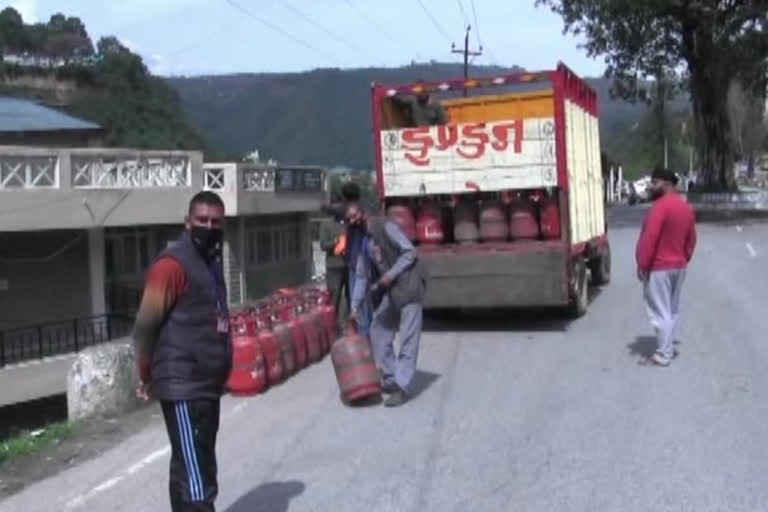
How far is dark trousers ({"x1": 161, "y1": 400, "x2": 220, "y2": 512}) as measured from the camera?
17.8 feet

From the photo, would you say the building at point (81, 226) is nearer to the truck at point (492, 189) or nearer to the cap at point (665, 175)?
the truck at point (492, 189)

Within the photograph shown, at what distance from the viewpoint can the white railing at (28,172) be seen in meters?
21.9

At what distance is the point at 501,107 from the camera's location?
14.4m

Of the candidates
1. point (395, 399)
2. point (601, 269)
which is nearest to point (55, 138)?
point (601, 269)

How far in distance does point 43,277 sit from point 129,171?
314cm

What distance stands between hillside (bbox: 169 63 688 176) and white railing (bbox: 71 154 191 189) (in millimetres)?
102726

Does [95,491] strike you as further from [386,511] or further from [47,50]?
[47,50]

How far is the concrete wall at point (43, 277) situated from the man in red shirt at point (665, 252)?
17049mm

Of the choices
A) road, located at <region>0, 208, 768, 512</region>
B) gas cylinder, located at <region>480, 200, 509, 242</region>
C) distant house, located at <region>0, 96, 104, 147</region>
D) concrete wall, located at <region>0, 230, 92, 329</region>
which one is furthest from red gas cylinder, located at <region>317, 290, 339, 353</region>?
distant house, located at <region>0, 96, 104, 147</region>

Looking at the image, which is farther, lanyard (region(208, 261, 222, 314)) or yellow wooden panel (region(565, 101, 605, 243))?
yellow wooden panel (region(565, 101, 605, 243))

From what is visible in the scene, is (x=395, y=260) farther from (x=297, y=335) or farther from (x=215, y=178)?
(x=215, y=178)

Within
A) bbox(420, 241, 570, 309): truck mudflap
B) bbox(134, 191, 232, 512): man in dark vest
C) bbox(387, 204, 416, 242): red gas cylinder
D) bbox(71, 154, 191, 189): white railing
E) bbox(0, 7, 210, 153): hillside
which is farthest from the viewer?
bbox(0, 7, 210, 153): hillside

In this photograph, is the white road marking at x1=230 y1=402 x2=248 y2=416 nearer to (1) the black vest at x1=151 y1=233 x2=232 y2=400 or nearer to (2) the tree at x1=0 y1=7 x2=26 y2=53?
(1) the black vest at x1=151 y1=233 x2=232 y2=400

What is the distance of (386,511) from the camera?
20.6 ft
